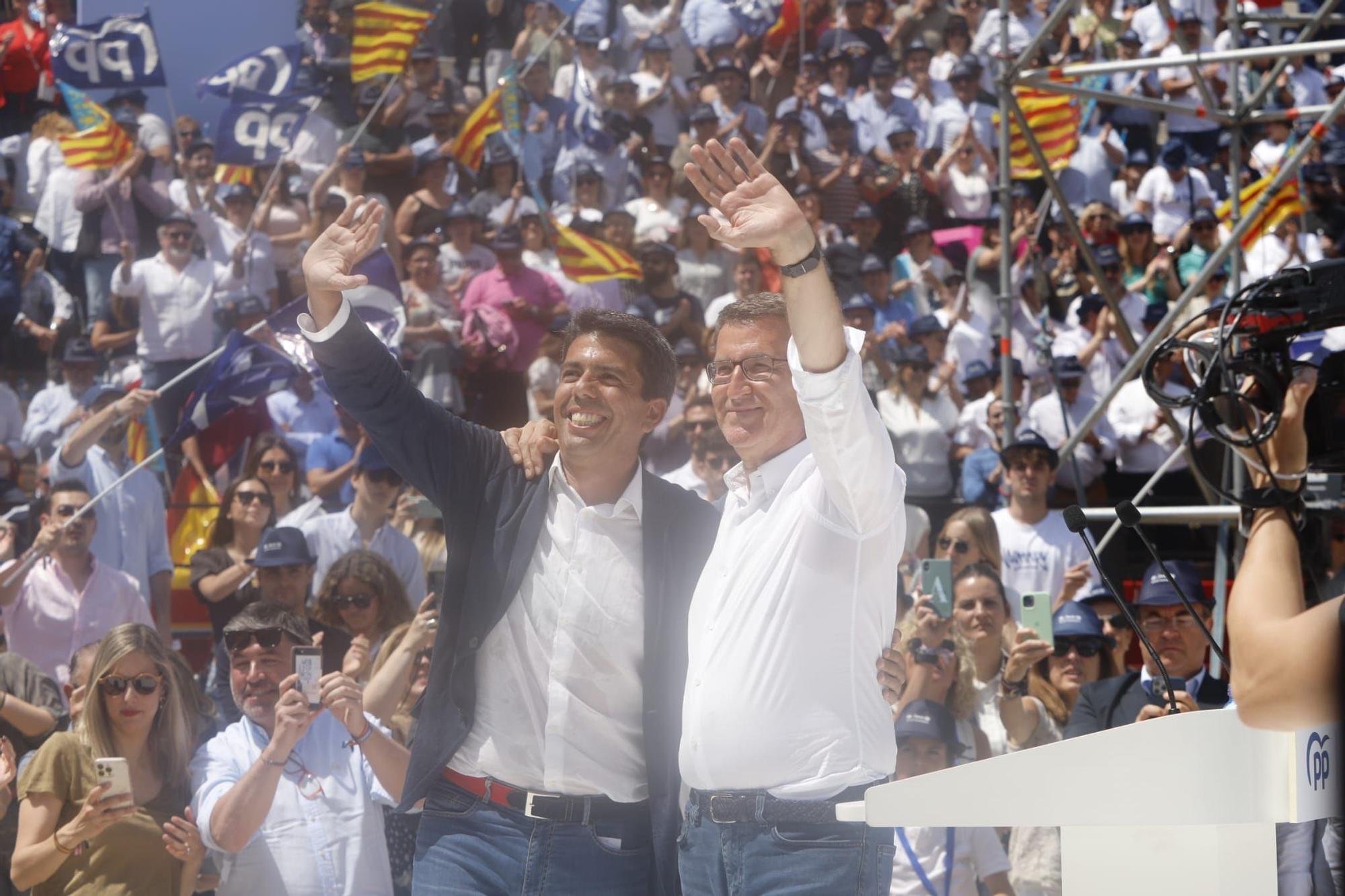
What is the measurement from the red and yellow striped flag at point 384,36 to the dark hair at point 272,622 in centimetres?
619

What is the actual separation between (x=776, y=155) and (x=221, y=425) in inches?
200

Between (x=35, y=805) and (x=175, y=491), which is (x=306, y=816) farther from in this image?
(x=175, y=491)

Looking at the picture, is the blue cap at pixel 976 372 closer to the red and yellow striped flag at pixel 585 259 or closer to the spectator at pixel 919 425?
the spectator at pixel 919 425

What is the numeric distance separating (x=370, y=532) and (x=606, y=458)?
430 cm

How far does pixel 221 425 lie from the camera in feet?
→ 31.5

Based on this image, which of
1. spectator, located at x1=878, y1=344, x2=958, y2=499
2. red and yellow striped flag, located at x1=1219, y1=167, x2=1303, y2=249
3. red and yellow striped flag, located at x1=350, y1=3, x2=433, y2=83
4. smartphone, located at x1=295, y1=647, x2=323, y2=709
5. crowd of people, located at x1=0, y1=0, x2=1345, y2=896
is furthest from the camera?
red and yellow striped flag, located at x1=350, y1=3, x2=433, y2=83

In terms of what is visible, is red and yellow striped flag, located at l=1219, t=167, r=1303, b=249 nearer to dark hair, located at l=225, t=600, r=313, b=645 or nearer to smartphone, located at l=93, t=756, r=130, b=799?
dark hair, located at l=225, t=600, r=313, b=645

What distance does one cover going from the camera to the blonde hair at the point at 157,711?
531cm

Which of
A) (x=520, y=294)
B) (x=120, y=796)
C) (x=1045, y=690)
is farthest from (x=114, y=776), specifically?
(x=520, y=294)

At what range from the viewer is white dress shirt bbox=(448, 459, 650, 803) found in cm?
357

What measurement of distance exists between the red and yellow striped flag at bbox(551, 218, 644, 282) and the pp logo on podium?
324 inches

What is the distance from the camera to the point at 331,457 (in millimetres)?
8906

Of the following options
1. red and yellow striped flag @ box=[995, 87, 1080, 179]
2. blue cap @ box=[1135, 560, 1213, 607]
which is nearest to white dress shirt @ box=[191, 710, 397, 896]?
blue cap @ box=[1135, 560, 1213, 607]

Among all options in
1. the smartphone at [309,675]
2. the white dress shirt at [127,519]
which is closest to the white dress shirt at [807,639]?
the smartphone at [309,675]
